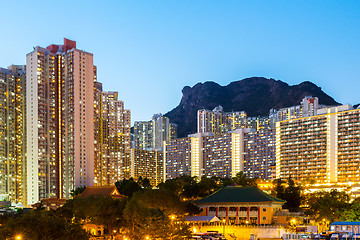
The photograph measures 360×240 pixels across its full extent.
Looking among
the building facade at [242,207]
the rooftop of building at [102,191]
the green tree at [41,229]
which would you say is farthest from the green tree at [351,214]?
the green tree at [41,229]

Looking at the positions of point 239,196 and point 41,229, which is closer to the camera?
point 41,229

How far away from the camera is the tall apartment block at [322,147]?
4582 inches

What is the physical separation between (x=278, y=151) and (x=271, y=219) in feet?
224

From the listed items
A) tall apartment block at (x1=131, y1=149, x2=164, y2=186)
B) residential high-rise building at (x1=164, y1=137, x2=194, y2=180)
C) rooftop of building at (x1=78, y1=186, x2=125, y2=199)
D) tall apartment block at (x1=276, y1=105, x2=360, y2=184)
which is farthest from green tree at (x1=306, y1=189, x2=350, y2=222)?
tall apartment block at (x1=131, y1=149, x2=164, y2=186)

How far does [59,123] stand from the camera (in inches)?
4050

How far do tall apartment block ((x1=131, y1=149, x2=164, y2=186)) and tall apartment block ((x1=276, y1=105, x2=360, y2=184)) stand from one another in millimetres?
67416

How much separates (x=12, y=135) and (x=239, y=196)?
64.0 m

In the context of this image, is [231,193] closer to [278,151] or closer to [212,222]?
[212,222]

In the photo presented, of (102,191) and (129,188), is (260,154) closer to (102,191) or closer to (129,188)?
(129,188)

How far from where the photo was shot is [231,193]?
6944 cm

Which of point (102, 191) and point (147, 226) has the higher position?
point (102, 191)

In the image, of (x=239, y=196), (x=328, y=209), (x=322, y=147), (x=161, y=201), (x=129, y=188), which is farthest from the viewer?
(x=322, y=147)

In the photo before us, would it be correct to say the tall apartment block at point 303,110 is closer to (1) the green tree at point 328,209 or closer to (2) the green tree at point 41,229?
(1) the green tree at point 328,209

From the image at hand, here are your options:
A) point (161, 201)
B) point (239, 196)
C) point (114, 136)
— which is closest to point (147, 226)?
point (161, 201)
